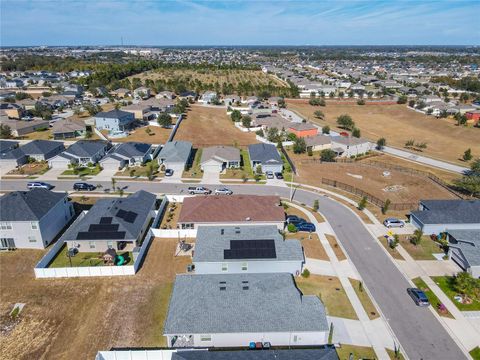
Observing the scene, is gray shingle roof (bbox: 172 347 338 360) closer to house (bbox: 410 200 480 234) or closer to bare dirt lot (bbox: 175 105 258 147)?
house (bbox: 410 200 480 234)

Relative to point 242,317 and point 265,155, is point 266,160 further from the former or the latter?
point 242,317

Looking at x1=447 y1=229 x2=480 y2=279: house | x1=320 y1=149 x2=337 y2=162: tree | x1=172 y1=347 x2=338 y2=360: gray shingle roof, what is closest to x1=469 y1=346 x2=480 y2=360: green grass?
x1=447 y1=229 x2=480 y2=279: house

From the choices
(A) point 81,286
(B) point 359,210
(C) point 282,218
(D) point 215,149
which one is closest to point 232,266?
(C) point 282,218

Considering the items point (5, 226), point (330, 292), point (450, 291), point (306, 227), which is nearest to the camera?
point (330, 292)

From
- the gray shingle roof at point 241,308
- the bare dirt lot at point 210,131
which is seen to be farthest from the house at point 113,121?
the gray shingle roof at point 241,308

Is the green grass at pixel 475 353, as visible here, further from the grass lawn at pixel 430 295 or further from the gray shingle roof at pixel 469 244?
the gray shingle roof at pixel 469 244

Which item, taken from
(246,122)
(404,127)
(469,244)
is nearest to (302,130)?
(246,122)
